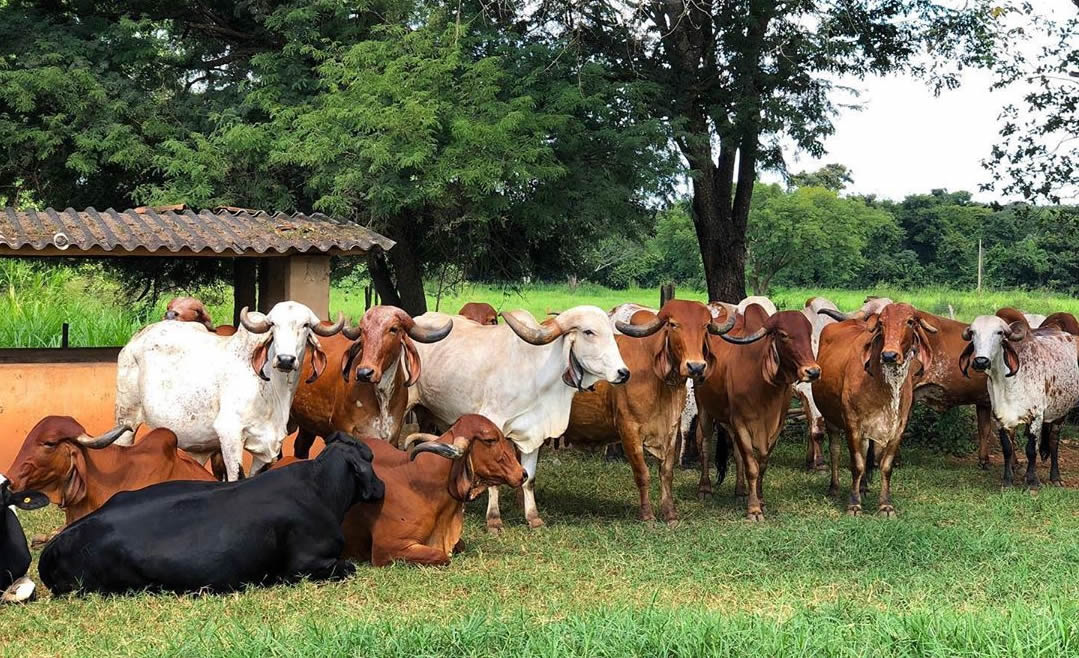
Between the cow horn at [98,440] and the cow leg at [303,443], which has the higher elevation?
the cow horn at [98,440]

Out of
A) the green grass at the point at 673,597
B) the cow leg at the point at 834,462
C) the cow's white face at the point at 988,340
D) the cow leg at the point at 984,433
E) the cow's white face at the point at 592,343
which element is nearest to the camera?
the green grass at the point at 673,597

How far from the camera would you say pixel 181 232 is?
34.3ft

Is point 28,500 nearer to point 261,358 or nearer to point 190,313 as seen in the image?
point 261,358

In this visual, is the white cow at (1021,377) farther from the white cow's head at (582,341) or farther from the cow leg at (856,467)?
the white cow's head at (582,341)

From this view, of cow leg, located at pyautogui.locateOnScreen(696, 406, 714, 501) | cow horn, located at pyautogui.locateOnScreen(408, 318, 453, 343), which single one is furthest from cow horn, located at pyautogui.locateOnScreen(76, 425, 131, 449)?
cow leg, located at pyautogui.locateOnScreen(696, 406, 714, 501)

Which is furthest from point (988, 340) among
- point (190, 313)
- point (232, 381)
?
point (190, 313)

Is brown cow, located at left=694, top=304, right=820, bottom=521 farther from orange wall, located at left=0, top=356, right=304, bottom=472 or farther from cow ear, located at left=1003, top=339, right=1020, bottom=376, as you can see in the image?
orange wall, located at left=0, top=356, right=304, bottom=472

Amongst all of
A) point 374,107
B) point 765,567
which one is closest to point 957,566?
point 765,567

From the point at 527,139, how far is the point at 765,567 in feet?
19.3

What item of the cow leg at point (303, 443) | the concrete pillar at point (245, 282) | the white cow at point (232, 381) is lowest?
the cow leg at point (303, 443)

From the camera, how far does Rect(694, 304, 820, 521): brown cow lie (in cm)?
890

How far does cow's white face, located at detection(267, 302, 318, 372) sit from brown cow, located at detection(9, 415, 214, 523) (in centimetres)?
82

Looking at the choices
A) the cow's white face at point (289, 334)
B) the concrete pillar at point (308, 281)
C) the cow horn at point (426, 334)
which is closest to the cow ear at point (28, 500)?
the cow's white face at point (289, 334)

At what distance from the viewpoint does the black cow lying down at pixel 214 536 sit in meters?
6.49
